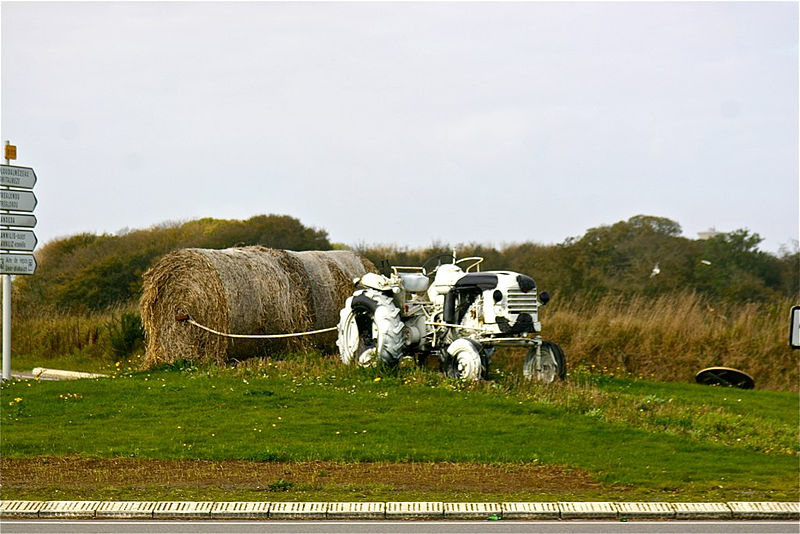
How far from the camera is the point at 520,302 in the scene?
54.9ft

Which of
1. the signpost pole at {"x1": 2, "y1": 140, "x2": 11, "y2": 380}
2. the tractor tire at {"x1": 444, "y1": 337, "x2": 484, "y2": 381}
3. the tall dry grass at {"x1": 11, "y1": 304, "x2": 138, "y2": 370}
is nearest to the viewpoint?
the tractor tire at {"x1": 444, "y1": 337, "x2": 484, "y2": 381}

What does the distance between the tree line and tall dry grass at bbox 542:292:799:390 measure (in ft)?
29.8

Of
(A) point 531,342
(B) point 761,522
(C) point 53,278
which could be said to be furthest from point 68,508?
(C) point 53,278

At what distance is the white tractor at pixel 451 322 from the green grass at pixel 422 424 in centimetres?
46

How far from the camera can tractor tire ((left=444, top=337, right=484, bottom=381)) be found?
633 inches

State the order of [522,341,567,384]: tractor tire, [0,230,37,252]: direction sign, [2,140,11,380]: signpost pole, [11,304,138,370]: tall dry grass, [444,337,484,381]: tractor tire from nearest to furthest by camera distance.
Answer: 1. [444,337,484,381]: tractor tire
2. [522,341,567,384]: tractor tire
3. [2,140,11,380]: signpost pole
4. [0,230,37,252]: direction sign
5. [11,304,138,370]: tall dry grass

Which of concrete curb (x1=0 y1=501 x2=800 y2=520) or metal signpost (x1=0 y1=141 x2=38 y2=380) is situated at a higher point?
metal signpost (x1=0 y1=141 x2=38 y2=380)

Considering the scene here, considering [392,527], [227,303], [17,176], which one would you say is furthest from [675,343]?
[392,527]

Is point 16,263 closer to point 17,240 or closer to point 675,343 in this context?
point 17,240

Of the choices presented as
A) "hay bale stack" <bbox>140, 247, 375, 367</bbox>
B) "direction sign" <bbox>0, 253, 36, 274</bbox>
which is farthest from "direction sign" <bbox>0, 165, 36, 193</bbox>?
"hay bale stack" <bbox>140, 247, 375, 367</bbox>

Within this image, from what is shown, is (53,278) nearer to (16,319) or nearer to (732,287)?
(16,319)

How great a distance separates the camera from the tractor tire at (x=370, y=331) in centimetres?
1711

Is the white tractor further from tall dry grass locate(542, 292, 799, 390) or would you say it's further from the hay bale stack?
tall dry grass locate(542, 292, 799, 390)

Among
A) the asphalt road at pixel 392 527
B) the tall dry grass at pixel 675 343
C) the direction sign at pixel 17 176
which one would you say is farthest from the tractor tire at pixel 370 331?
the asphalt road at pixel 392 527
